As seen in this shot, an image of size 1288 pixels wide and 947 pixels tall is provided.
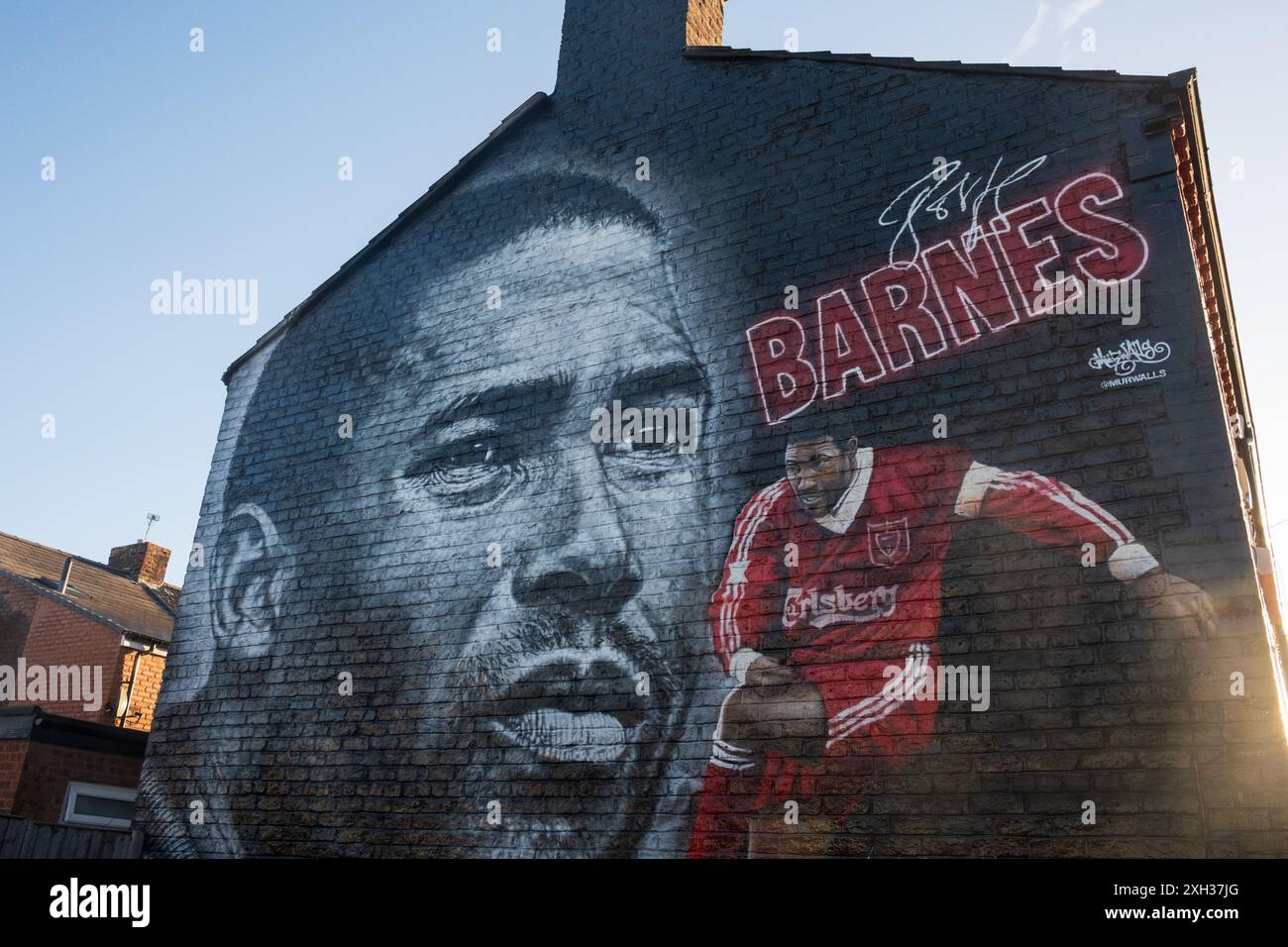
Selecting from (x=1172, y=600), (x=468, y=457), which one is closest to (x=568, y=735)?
(x=468, y=457)

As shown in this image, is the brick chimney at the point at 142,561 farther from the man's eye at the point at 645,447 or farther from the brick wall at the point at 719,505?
the man's eye at the point at 645,447

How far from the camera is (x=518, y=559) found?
813cm

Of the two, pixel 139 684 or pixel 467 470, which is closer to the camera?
pixel 467 470

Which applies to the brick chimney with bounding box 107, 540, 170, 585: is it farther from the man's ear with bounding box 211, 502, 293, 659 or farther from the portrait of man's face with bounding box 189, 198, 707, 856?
the portrait of man's face with bounding box 189, 198, 707, 856

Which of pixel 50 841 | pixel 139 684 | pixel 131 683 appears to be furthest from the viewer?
pixel 139 684

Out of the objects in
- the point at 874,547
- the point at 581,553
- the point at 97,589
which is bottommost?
the point at 874,547

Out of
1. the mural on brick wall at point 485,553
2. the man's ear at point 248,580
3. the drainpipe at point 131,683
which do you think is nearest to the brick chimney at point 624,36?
the mural on brick wall at point 485,553

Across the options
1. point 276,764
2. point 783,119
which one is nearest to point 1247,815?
point 783,119

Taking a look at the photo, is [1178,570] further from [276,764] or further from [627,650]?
[276,764]
